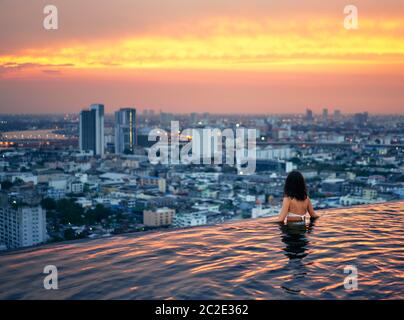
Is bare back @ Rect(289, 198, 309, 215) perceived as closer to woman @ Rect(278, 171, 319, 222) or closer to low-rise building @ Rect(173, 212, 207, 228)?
woman @ Rect(278, 171, 319, 222)

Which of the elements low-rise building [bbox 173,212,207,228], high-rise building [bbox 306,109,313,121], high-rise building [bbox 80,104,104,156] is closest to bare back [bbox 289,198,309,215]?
low-rise building [bbox 173,212,207,228]

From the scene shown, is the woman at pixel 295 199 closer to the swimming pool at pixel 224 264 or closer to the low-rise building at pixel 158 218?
the swimming pool at pixel 224 264

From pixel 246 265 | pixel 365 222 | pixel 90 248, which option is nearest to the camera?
pixel 246 265

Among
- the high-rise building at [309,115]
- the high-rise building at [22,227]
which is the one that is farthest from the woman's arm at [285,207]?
the high-rise building at [309,115]

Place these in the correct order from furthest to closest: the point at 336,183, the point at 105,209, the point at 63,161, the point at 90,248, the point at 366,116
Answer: the point at 366,116 → the point at 63,161 → the point at 336,183 → the point at 105,209 → the point at 90,248

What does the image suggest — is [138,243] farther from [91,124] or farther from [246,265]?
[91,124]

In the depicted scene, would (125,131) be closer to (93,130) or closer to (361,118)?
(93,130)

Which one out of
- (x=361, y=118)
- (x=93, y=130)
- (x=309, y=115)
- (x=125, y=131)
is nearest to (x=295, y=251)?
(x=93, y=130)
